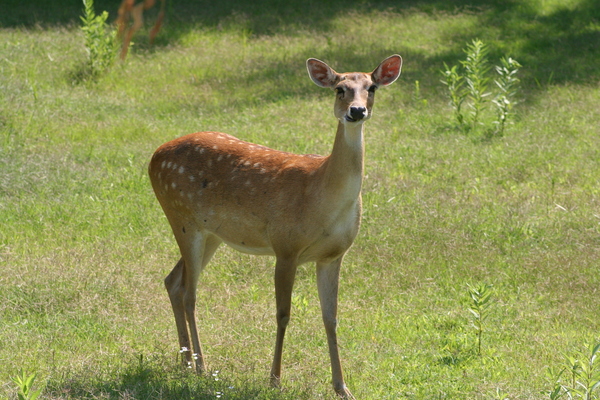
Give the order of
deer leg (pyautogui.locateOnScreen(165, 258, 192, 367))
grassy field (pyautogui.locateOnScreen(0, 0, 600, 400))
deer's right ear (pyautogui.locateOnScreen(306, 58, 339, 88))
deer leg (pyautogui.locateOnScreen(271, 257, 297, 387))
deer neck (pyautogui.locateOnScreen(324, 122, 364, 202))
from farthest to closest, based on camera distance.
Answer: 1. deer leg (pyautogui.locateOnScreen(165, 258, 192, 367))
2. grassy field (pyautogui.locateOnScreen(0, 0, 600, 400))
3. deer's right ear (pyautogui.locateOnScreen(306, 58, 339, 88))
4. deer leg (pyautogui.locateOnScreen(271, 257, 297, 387))
5. deer neck (pyautogui.locateOnScreen(324, 122, 364, 202))

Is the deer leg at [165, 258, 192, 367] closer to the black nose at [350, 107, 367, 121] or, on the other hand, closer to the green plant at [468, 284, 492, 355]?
the black nose at [350, 107, 367, 121]

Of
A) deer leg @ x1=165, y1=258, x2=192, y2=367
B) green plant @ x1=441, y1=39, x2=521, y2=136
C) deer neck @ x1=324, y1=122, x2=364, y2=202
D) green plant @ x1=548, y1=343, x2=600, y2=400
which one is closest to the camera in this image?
green plant @ x1=548, y1=343, x2=600, y2=400

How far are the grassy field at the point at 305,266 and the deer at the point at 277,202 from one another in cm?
44

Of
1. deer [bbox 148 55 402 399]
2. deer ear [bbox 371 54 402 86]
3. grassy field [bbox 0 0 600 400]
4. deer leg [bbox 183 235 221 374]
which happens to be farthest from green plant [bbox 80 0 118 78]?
deer ear [bbox 371 54 402 86]

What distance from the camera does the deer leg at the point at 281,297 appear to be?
17.5 ft

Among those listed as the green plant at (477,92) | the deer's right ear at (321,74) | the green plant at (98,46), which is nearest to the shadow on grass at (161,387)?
the deer's right ear at (321,74)

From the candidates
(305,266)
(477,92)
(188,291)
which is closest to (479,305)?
(305,266)

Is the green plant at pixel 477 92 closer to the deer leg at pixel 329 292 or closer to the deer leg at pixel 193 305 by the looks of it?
the deer leg at pixel 329 292

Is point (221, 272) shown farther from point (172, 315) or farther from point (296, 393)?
point (296, 393)

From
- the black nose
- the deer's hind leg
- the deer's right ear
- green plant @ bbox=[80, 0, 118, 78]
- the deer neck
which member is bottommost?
the deer's hind leg

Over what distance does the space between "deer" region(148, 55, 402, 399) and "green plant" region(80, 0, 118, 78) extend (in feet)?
21.0

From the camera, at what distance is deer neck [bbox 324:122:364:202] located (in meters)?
5.14

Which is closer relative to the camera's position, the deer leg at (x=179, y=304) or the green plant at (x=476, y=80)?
the deer leg at (x=179, y=304)

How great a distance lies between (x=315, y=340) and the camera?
618cm
